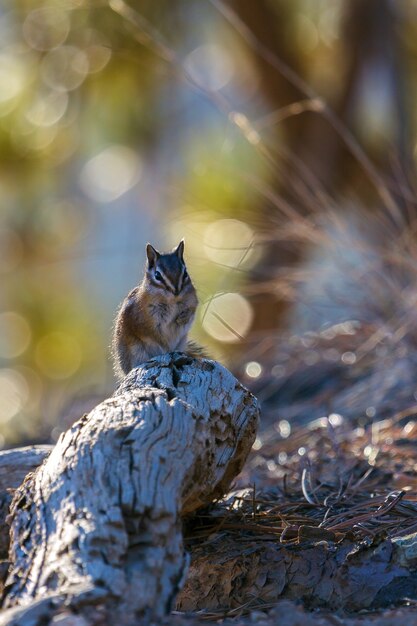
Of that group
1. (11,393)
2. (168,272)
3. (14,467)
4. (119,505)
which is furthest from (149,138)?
(119,505)

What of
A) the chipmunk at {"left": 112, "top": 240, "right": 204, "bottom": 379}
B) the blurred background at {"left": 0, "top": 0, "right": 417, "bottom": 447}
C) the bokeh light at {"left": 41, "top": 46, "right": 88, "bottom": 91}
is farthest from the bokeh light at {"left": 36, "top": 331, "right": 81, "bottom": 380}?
the chipmunk at {"left": 112, "top": 240, "right": 204, "bottom": 379}

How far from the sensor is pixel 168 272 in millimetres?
3516

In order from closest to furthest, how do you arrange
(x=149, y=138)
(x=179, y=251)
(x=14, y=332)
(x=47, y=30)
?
1. (x=179, y=251)
2. (x=47, y=30)
3. (x=149, y=138)
4. (x=14, y=332)

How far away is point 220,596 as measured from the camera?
8.64 ft

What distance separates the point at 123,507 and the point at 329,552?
2.48 feet

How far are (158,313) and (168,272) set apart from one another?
16cm

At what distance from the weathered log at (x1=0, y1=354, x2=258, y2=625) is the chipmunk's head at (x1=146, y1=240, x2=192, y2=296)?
87cm

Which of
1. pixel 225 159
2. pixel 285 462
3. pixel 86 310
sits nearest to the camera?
pixel 285 462

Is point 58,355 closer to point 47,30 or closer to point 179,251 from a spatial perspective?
point 47,30

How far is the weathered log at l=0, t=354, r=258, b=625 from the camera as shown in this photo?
76.8 inches

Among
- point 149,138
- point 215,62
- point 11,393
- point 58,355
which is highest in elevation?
point 215,62

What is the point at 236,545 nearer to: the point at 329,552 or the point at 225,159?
the point at 329,552

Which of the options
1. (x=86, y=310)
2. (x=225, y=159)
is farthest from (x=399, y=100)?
(x=86, y=310)

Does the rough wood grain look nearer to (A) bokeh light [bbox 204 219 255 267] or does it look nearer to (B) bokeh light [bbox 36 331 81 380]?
(A) bokeh light [bbox 204 219 255 267]
